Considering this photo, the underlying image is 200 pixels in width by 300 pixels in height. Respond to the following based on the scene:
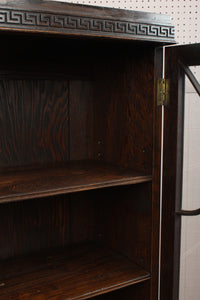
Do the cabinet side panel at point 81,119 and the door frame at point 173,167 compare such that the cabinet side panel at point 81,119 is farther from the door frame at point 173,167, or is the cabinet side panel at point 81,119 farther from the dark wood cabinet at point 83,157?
the door frame at point 173,167

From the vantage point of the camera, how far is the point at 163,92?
143 cm

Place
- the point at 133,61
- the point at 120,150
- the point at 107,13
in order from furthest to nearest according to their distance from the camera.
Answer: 1. the point at 120,150
2. the point at 133,61
3. the point at 107,13

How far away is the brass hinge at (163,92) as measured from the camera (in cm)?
142

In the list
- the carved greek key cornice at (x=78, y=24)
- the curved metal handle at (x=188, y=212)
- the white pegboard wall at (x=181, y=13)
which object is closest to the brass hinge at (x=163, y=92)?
the carved greek key cornice at (x=78, y=24)

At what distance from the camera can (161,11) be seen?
211cm

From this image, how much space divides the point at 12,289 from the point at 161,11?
171 cm

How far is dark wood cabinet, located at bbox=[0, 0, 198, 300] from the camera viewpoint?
1.37 metres

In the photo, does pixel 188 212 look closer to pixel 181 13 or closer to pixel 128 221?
pixel 128 221

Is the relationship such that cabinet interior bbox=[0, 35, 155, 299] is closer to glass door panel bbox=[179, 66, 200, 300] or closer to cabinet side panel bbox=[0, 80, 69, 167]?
cabinet side panel bbox=[0, 80, 69, 167]

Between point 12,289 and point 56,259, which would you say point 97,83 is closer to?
point 56,259

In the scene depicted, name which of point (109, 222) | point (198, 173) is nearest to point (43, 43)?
point (198, 173)

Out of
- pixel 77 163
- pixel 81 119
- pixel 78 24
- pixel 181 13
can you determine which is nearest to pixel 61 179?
pixel 77 163

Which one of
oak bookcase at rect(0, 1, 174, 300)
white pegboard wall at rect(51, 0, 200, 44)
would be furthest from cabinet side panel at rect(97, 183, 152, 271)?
white pegboard wall at rect(51, 0, 200, 44)

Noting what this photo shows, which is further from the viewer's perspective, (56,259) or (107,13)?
(56,259)
